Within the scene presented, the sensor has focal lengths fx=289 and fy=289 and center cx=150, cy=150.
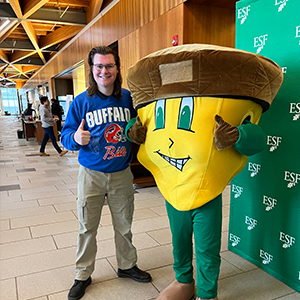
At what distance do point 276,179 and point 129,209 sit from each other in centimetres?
110

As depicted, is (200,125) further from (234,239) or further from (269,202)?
(234,239)

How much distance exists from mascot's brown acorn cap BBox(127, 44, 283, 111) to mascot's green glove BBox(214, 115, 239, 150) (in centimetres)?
16

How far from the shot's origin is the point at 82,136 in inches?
69.0

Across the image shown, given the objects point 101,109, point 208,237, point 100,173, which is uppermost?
point 101,109

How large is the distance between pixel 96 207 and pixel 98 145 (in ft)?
1.41

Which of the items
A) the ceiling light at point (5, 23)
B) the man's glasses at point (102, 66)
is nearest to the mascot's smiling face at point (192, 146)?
the man's glasses at point (102, 66)

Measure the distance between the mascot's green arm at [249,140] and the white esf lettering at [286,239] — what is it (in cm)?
87

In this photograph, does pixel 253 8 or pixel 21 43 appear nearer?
pixel 253 8

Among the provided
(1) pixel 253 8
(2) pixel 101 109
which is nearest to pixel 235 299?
(2) pixel 101 109

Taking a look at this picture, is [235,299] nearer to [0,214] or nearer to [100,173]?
[100,173]

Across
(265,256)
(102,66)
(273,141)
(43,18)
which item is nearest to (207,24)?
(273,141)

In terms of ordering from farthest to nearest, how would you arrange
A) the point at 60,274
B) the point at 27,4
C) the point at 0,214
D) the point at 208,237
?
1. the point at 27,4
2. the point at 0,214
3. the point at 60,274
4. the point at 208,237

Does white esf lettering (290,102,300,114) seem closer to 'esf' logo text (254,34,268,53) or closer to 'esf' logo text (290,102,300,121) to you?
'esf' logo text (290,102,300,121)

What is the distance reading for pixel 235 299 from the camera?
76.1 inches
